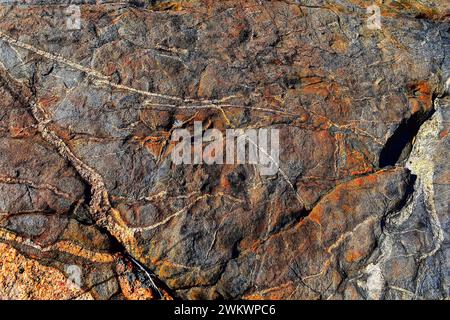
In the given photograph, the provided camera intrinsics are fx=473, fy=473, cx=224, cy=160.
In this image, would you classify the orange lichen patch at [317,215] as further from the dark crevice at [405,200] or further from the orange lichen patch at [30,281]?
the orange lichen patch at [30,281]

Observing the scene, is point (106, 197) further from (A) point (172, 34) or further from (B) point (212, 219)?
(A) point (172, 34)

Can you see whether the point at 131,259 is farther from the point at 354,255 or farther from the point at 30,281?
the point at 354,255

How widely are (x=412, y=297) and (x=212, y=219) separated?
7.97ft

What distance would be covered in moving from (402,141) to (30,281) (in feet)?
15.7

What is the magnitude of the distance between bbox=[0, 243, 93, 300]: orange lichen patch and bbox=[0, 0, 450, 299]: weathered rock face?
0.05 ft

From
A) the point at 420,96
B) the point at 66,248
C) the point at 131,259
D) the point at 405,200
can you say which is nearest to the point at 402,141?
the point at 420,96

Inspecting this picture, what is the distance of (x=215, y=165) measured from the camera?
18.3 feet

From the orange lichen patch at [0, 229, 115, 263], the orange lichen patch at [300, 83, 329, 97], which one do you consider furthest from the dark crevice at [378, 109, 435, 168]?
the orange lichen patch at [0, 229, 115, 263]

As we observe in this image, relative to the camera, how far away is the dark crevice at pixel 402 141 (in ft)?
19.7

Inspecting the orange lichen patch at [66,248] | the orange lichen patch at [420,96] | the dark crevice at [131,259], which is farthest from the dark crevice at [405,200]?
the orange lichen patch at [66,248]

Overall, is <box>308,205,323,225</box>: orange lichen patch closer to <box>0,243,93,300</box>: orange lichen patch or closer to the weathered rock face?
the weathered rock face

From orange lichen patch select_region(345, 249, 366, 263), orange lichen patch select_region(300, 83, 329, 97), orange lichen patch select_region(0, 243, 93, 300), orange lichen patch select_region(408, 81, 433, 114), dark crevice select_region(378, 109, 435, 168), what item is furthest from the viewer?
orange lichen patch select_region(408, 81, 433, 114)

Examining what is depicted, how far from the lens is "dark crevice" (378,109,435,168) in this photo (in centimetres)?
601
